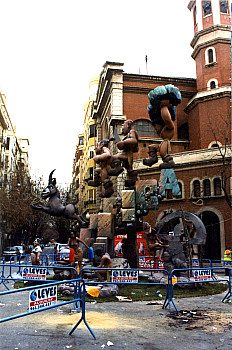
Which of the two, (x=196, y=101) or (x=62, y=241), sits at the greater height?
(x=196, y=101)

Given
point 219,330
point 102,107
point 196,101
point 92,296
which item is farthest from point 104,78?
point 219,330

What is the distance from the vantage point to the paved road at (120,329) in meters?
5.66

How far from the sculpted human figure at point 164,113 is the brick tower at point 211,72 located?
1846cm

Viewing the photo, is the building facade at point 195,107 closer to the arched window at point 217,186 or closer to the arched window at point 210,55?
the arched window at point 210,55

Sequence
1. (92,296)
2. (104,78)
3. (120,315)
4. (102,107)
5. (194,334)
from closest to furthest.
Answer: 1. (194,334)
2. (120,315)
3. (92,296)
4. (104,78)
5. (102,107)

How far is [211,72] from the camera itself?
3278 cm

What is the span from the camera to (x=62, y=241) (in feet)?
178

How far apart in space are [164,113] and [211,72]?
73.2 ft

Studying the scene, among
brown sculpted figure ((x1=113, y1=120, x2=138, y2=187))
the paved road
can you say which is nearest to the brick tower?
brown sculpted figure ((x1=113, y1=120, x2=138, y2=187))

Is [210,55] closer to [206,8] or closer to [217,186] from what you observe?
[206,8]

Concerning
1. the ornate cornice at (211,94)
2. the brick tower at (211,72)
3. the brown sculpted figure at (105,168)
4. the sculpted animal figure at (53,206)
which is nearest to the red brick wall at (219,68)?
the brick tower at (211,72)

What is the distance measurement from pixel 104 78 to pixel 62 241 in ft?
97.8

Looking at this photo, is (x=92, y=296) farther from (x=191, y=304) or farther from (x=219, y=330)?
(x=219, y=330)

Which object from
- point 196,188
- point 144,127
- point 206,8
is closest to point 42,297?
point 196,188
